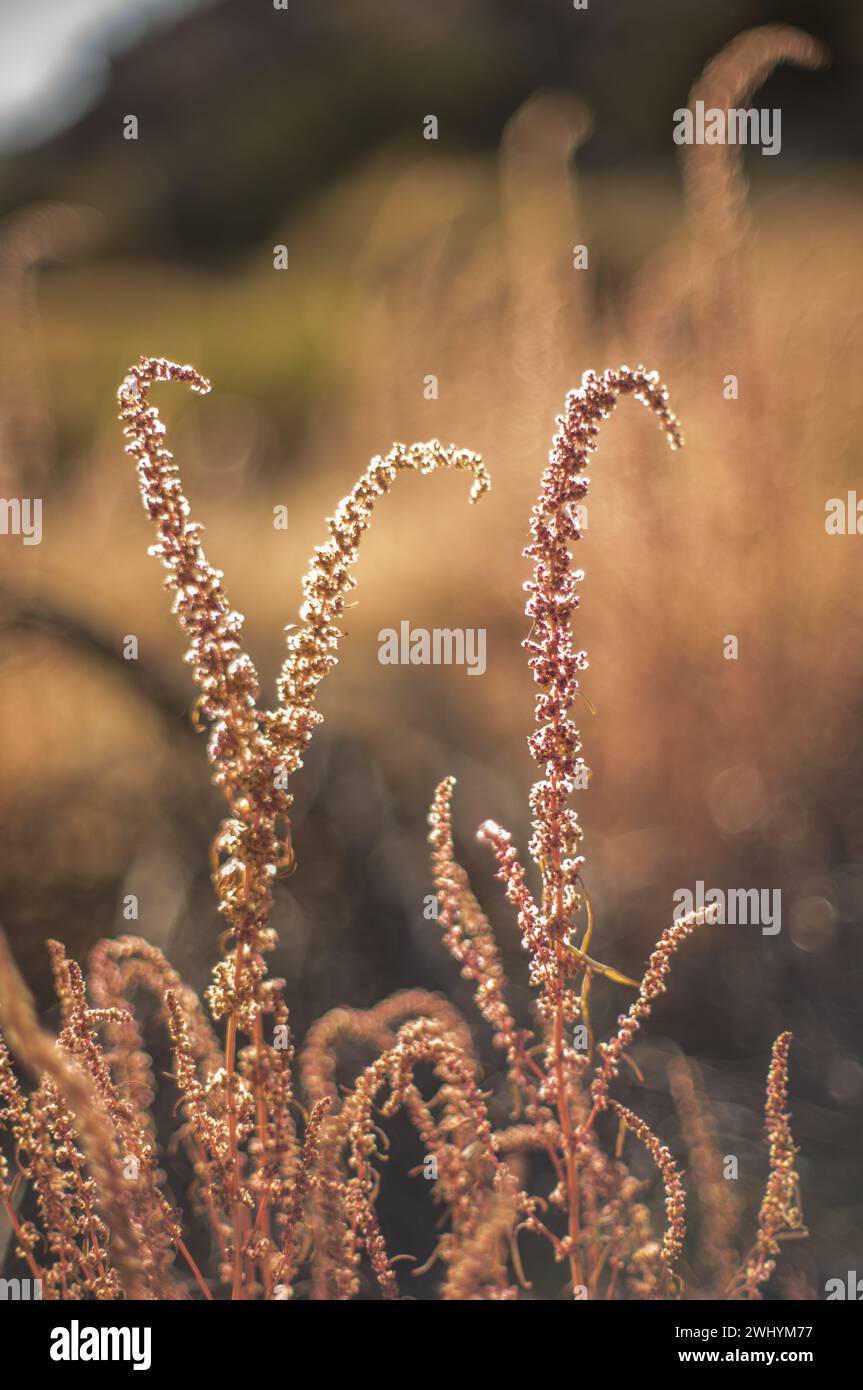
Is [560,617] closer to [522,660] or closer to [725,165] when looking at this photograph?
[725,165]

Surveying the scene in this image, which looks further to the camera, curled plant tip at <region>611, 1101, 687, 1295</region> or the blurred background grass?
the blurred background grass

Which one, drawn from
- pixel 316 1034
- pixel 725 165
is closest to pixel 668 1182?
pixel 316 1034

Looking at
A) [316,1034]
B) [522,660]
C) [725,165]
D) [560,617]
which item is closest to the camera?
[560,617]

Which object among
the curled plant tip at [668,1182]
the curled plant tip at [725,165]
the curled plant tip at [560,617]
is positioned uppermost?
the curled plant tip at [725,165]

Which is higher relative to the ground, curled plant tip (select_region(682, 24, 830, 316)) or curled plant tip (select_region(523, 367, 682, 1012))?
curled plant tip (select_region(682, 24, 830, 316))

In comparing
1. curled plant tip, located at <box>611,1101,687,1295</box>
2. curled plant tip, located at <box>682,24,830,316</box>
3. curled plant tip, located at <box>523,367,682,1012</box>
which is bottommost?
curled plant tip, located at <box>611,1101,687,1295</box>

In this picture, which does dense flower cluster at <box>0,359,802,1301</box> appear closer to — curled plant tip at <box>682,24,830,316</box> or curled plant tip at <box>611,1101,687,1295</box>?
curled plant tip at <box>611,1101,687,1295</box>

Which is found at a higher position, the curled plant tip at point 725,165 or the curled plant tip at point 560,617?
the curled plant tip at point 725,165

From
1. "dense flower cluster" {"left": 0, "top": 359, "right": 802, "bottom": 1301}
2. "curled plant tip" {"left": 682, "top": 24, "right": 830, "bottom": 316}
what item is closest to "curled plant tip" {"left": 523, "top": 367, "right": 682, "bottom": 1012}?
"dense flower cluster" {"left": 0, "top": 359, "right": 802, "bottom": 1301}

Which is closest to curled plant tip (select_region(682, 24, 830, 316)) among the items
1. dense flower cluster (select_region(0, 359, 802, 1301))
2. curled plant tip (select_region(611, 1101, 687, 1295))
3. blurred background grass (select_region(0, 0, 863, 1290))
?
blurred background grass (select_region(0, 0, 863, 1290))

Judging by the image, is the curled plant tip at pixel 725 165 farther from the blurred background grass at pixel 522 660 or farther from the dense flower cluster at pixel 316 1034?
the dense flower cluster at pixel 316 1034

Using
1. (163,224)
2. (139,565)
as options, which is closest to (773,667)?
(139,565)

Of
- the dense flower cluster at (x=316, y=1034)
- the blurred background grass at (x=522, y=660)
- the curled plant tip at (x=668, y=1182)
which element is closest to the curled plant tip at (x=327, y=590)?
the dense flower cluster at (x=316, y=1034)

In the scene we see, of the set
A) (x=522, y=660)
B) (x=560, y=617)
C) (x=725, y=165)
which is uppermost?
(x=725, y=165)
